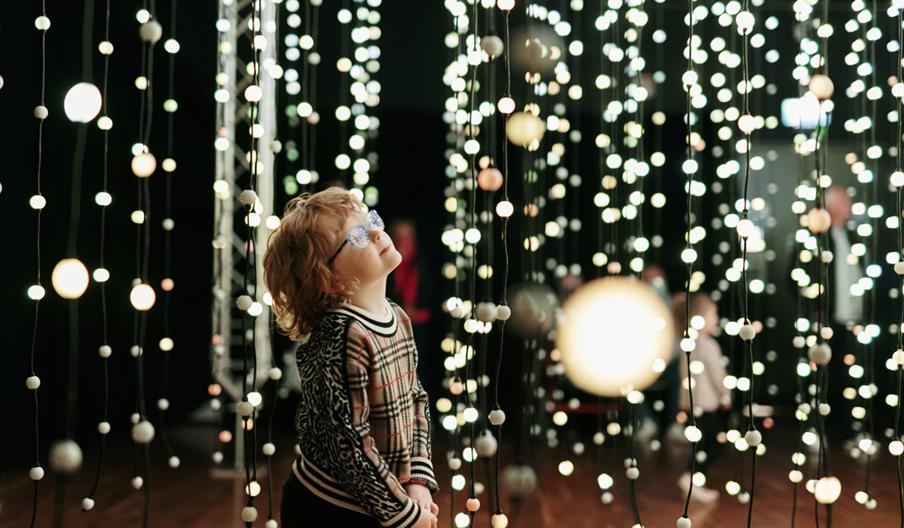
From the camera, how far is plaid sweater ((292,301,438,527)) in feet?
4.35

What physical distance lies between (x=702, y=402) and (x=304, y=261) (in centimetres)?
269

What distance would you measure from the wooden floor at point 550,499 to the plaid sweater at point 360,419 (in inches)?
49.1

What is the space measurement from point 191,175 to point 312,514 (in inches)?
159

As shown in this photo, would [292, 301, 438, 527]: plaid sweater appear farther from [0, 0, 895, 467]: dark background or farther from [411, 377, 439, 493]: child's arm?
[0, 0, 895, 467]: dark background

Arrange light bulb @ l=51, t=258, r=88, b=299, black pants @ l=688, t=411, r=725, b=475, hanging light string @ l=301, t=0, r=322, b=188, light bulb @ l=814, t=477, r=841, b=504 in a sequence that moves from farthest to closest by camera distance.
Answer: black pants @ l=688, t=411, r=725, b=475, hanging light string @ l=301, t=0, r=322, b=188, light bulb @ l=814, t=477, r=841, b=504, light bulb @ l=51, t=258, r=88, b=299

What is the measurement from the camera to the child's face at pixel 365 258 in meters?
1.48

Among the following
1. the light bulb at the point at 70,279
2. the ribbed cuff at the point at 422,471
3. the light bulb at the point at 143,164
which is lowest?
the ribbed cuff at the point at 422,471

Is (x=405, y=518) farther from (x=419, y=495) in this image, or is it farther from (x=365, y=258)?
(x=365, y=258)

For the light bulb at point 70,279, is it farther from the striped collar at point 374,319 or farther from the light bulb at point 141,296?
the striped collar at point 374,319

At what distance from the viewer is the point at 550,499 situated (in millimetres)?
3303

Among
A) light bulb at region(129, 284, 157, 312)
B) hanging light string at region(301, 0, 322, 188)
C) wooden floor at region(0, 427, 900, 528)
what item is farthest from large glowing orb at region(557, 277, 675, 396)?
light bulb at region(129, 284, 157, 312)

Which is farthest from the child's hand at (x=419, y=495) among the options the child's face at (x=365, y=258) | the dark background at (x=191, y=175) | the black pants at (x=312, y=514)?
the dark background at (x=191, y=175)

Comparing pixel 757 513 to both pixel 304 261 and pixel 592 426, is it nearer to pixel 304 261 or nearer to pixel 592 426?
pixel 592 426

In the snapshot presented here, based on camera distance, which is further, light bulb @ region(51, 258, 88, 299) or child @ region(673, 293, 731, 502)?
child @ region(673, 293, 731, 502)
